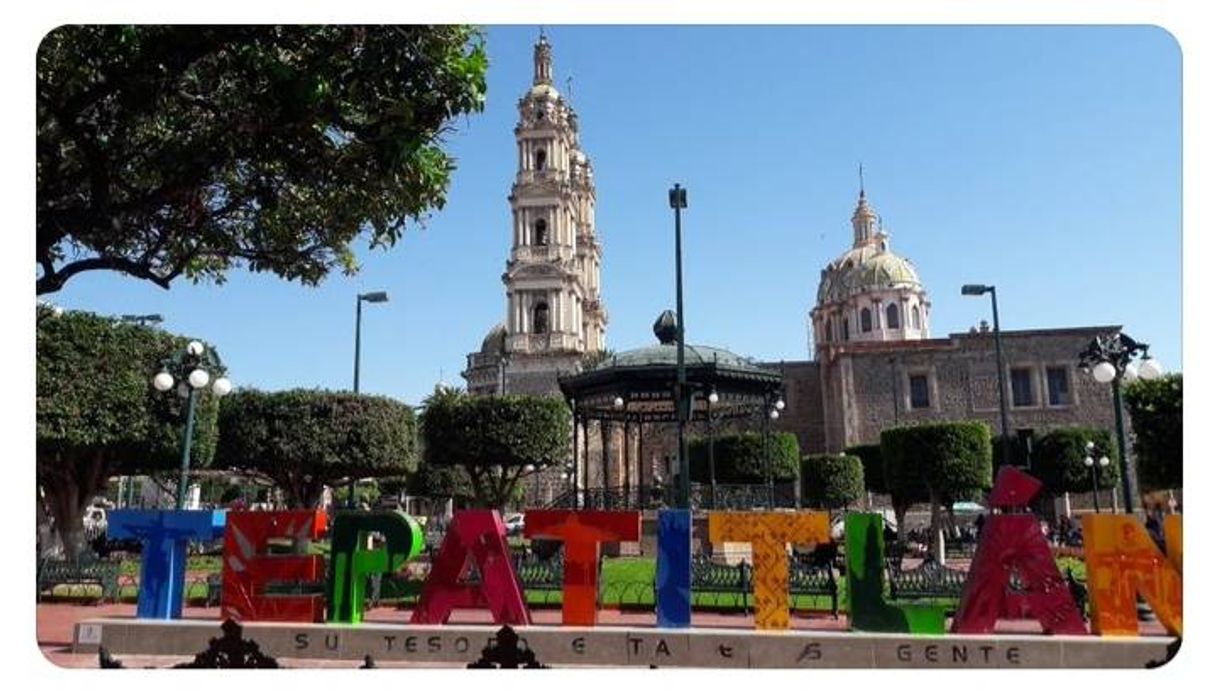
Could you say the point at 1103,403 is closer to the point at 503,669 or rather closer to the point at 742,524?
the point at 742,524

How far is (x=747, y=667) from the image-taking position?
322 inches

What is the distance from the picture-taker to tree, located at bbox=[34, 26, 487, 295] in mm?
7969

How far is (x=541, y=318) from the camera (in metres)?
58.3

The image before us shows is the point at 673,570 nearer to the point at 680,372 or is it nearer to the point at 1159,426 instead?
the point at 680,372

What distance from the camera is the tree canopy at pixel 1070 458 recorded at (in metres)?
37.7

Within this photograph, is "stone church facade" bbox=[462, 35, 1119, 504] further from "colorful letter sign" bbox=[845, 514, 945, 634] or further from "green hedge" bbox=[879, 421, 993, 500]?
"colorful letter sign" bbox=[845, 514, 945, 634]

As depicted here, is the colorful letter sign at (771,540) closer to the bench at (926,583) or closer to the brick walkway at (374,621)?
the brick walkway at (374,621)

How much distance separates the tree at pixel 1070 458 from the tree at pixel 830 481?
25.3 ft

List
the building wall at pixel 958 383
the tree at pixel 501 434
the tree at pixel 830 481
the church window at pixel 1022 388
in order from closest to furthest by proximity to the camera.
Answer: the tree at pixel 501 434, the tree at pixel 830 481, the building wall at pixel 958 383, the church window at pixel 1022 388

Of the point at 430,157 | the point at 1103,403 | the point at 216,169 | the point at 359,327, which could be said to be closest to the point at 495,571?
the point at 430,157

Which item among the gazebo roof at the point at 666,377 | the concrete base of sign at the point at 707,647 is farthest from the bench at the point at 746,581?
the gazebo roof at the point at 666,377

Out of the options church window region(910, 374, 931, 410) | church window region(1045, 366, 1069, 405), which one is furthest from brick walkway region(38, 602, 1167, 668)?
church window region(1045, 366, 1069, 405)

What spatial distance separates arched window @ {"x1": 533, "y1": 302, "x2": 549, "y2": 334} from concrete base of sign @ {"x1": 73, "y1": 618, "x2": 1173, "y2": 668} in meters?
49.3

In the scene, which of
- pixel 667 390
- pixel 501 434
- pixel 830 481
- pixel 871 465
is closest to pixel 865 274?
pixel 871 465
